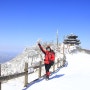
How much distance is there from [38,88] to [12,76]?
168cm

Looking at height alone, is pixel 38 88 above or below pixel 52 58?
below

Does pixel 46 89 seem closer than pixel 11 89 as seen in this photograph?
Yes

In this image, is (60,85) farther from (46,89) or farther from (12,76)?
(12,76)

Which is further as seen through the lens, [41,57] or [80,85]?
[41,57]

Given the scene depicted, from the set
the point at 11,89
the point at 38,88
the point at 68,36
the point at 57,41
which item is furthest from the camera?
the point at 68,36

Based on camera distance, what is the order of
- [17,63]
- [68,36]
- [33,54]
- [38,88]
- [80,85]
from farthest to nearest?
[68,36] → [33,54] → [17,63] → [80,85] → [38,88]

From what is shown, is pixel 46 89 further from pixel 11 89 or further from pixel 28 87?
pixel 11 89

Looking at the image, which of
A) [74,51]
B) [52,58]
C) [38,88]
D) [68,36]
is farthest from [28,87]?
[68,36]

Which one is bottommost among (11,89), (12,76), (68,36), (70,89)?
(11,89)

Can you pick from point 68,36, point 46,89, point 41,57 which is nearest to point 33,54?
point 41,57

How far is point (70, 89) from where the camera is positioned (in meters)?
12.2

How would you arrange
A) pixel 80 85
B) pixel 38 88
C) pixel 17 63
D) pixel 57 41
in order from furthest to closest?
pixel 57 41 < pixel 17 63 < pixel 80 85 < pixel 38 88

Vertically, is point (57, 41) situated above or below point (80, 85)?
above

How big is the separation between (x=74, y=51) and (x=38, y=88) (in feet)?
119
